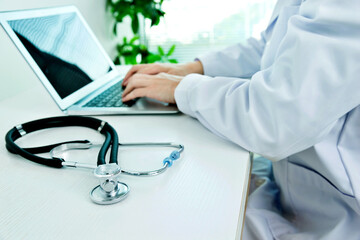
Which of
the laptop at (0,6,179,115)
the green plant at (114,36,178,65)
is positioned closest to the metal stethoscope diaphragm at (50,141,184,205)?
the laptop at (0,6,179,115)

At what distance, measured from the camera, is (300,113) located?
0.51 m

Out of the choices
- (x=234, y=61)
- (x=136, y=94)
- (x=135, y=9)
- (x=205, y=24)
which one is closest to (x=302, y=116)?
(x=136, y=94)

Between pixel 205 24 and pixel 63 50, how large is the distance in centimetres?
164

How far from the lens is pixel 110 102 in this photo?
81cm

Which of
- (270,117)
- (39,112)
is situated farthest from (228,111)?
(39,112)

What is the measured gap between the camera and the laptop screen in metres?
0.76

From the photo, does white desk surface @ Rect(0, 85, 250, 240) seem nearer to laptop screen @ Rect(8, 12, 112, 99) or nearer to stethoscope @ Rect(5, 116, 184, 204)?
stethoscope @ Rect(5, 116, 184, 204)

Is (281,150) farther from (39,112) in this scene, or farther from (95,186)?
(39,112)

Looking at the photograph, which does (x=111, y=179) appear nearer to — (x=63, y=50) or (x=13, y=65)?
(x=63, y=50)

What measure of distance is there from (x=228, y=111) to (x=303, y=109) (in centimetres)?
13

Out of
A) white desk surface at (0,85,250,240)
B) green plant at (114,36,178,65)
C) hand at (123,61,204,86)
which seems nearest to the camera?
white desk surface at (0,85,250,240)

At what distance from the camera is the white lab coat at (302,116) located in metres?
0.50

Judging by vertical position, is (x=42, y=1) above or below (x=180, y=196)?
above

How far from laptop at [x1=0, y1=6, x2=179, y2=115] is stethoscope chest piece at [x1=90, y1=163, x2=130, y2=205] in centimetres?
29
